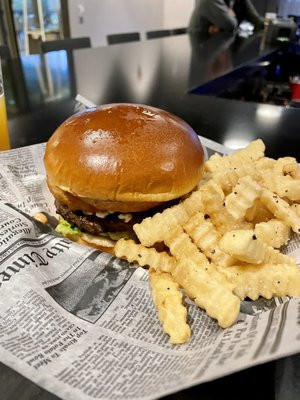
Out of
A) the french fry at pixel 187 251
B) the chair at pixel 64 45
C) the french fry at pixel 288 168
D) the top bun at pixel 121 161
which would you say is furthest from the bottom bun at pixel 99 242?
the chair at pixel 64 45

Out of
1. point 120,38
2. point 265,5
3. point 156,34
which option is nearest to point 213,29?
point 156,34

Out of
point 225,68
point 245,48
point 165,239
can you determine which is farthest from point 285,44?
point 165,239

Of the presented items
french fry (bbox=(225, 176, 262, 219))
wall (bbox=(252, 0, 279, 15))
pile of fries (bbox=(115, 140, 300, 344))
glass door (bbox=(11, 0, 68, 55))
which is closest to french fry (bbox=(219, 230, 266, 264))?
pile of fries (bbox=(115, 140, 300, 344))

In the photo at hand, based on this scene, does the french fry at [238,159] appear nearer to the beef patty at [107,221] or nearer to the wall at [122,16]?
the beef patty at [107,221]

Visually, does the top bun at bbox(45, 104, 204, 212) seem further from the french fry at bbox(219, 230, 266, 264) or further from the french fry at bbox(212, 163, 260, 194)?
the french fry at bbox(219, 230, 266, 264)

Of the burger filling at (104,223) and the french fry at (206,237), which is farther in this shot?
the burger filling at (104,223)

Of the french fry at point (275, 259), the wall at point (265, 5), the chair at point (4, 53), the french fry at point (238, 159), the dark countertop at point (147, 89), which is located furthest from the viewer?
the wall at point (265, 5)

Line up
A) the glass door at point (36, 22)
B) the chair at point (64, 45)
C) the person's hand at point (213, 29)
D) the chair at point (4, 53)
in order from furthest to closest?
the glass door at point (36, 22) → the person's hand at point (213, 29) → the chair at point (64, 45) → the chair at point (4, 53)
